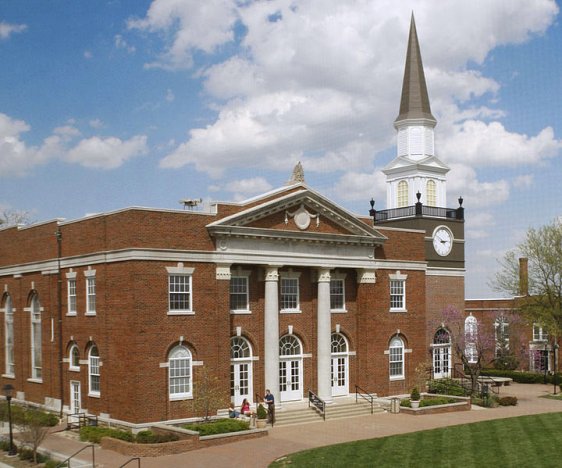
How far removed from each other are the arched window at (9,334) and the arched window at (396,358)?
20.8 meters

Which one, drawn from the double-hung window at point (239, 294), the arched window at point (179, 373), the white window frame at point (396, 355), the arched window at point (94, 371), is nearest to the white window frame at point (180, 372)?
the arched window at point (179, 373)

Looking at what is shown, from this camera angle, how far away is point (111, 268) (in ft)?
111

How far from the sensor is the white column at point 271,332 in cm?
3638

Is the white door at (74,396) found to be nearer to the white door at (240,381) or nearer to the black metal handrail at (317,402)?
the white door at (240,381)

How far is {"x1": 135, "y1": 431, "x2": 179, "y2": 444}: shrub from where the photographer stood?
29.2m

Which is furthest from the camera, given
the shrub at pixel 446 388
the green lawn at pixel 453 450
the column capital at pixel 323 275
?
the shrub at pixel 446 388

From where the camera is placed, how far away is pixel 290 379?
3844 centimetres

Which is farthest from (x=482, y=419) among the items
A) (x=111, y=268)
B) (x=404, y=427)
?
(x=111, y=268)

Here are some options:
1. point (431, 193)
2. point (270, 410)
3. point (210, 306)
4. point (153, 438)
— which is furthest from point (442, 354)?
point (153, 438)

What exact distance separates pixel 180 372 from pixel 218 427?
146 inches

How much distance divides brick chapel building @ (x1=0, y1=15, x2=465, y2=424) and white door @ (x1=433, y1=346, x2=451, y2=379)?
0.40 m

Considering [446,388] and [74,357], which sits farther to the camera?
[446,388]

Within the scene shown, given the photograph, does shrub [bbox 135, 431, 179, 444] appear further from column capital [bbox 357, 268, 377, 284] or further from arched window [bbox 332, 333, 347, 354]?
column capital [bbox 357, 268, 377, 284]

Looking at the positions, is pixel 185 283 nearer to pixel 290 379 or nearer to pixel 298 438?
pixel 290 379
